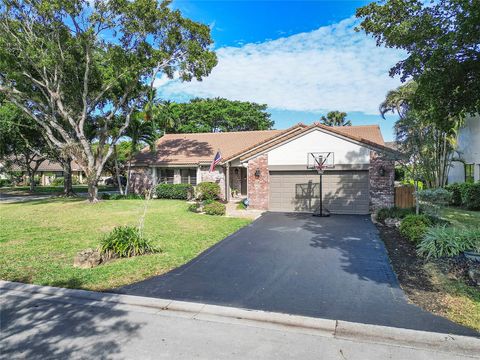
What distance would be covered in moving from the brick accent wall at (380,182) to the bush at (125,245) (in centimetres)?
1114

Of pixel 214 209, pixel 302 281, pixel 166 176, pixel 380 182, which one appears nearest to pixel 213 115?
pixel 166 176

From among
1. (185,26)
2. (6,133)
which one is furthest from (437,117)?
(6,133)

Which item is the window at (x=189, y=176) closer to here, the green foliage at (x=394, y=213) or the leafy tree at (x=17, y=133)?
the leafy tree at (x=17, y=133)

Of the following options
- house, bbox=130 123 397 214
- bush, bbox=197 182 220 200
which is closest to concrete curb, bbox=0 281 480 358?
house, bbox=130 123 397 214

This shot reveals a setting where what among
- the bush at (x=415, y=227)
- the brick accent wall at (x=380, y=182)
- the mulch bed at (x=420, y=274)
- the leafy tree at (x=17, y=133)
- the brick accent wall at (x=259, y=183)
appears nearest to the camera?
the mulch bed at (x=420, y=274)

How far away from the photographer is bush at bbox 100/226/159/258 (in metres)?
7.84

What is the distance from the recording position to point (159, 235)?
409 inches

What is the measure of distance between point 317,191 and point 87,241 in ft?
35.7

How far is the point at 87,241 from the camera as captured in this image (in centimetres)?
977

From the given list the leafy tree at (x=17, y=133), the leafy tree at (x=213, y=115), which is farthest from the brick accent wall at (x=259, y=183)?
the leafy tree at (x=213, y=115)

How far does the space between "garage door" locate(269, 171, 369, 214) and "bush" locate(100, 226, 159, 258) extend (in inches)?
385

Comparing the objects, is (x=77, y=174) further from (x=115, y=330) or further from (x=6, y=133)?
(x=115, y=330)

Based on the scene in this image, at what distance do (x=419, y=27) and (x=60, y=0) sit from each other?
17184mm

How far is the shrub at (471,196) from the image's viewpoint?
1650 cm
